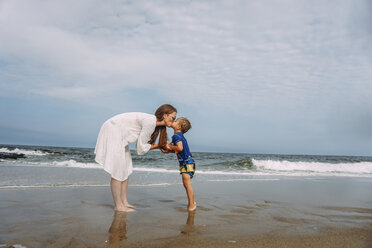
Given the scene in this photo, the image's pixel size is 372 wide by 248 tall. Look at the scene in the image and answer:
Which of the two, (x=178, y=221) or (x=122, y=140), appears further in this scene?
(x=122, y=140)

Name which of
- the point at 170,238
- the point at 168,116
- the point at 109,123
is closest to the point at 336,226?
the point at 170,238

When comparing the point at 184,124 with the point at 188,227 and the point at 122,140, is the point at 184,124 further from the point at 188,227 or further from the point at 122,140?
the point at 188,227

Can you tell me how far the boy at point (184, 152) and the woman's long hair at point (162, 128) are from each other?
12cm

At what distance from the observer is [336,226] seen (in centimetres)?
349

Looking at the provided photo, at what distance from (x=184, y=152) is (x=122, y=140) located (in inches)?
40.6

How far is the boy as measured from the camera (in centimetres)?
434

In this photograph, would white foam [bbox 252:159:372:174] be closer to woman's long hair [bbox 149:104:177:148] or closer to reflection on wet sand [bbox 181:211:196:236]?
woman's long hair [bbox 149:104:177:148]

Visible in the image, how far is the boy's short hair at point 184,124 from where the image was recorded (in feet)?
14.7

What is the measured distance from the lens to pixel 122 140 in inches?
161

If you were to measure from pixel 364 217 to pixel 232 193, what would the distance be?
8.93 feet

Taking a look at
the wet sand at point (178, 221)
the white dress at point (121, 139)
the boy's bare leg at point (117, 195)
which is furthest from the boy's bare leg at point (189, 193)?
the boy's bare leg at point (117, 195)

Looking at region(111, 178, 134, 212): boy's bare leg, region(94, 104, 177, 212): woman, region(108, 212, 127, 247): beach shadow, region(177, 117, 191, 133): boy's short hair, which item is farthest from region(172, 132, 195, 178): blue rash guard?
region(108, 212, 127, 247): beach shadow

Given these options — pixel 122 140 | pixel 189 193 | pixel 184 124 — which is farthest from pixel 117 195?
pixel 184 124

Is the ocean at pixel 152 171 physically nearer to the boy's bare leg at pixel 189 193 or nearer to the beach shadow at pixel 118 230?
the boy's bare leg at pixel 189 193
